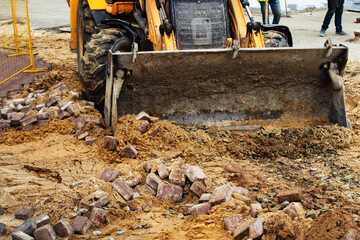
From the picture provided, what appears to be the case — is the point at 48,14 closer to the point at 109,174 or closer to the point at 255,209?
the point at 109,174

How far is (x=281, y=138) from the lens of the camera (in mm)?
5762

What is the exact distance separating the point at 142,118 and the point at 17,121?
210cm

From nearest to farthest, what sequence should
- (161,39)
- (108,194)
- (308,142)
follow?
(108,194), (308,142), (161,39)

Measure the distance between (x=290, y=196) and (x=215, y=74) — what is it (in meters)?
2.24

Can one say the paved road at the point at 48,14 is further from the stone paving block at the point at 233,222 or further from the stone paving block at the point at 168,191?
the stone paving block at the point at 233,222

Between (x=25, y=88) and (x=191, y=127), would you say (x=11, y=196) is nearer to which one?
(x=191, y=127)

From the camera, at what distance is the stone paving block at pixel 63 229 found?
12.3 ft

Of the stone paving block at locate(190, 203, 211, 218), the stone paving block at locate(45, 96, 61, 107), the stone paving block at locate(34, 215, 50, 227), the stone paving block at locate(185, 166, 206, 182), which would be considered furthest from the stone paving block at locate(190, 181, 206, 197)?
the stone paving block at locate(45, 96, 61, 107)

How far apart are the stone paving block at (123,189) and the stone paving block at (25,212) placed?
0.82 metres

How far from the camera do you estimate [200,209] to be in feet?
13.1

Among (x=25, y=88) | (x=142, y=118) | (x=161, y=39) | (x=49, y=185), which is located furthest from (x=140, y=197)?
(x=25, y=88)

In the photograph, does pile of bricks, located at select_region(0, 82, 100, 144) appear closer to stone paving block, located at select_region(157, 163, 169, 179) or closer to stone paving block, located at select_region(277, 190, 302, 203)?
stone paving block, located at select_region(157, 163, 169, 179)

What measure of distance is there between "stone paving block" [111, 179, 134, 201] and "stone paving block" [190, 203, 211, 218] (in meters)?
0.72

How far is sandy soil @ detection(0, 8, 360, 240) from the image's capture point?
3.82 metres
